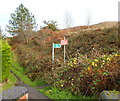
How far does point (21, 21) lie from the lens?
1923cm

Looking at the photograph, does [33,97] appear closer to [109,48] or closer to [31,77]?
[31,77]

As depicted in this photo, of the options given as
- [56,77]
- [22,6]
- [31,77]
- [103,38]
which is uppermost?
[22,6]

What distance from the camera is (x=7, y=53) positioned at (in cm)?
547

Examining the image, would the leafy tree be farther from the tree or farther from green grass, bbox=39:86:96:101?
green grass, bbox=39:86:96:101

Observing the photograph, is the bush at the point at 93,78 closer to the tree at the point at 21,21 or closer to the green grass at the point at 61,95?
the green grass at the point at 61,95

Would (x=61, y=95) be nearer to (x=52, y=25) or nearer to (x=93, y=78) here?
(x=93, y=78)

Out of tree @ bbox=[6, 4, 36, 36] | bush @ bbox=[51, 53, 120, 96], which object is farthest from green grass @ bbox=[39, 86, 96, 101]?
tree @ bbox=[6, 4, 36, 36]

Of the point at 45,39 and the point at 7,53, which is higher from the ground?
the point at 45,39

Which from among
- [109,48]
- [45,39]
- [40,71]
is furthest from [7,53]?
[45,39]

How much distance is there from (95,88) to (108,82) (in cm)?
46

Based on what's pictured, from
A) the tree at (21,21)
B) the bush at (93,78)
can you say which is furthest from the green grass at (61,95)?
the tree at (21,21)

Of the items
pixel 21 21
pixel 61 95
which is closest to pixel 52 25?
pixel 21 21

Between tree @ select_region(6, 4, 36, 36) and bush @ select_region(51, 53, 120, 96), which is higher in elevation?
tree @ select_region(6, 4, 36, 36)

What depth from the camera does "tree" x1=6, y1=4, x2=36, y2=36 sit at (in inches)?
701
